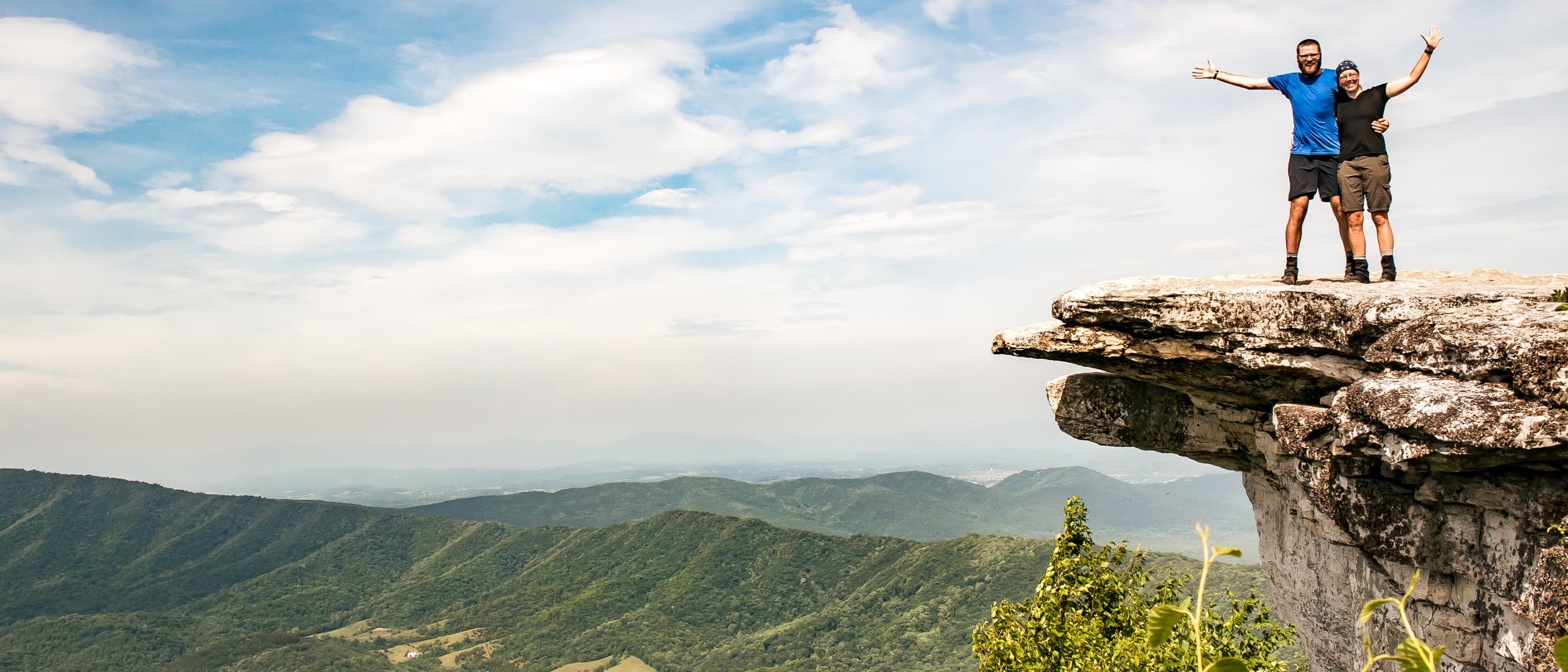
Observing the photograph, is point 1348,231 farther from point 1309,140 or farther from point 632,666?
point 632,666

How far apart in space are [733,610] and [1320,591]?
17001 cm

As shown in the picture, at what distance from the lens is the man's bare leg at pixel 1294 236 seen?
1497cm

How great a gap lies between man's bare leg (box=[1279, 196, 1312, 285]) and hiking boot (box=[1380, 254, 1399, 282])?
4.72 feet

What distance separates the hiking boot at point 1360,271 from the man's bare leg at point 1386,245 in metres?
0.29

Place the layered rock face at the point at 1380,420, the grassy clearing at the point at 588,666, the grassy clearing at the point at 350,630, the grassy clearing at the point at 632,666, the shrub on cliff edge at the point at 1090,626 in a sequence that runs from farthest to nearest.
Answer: the grassy clearing at the point at 350,630, the grassy clearing at the point at 588,666, the grassy clearing at the point at 632,666, the shrub on cliff edge at the point at 1090,626, the layered rock face at the point at 1380,420

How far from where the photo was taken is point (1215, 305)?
46.6 feet

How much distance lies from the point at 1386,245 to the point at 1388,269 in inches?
17.8

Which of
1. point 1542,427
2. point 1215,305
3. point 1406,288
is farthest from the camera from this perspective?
point 1215,305


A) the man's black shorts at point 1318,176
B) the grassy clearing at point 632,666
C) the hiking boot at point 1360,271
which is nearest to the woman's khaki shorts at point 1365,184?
the man's black shorts at point 1318,176

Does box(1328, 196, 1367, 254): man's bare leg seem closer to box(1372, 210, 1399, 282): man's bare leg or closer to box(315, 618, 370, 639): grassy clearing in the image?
box(1372, 210, 1399, 282): man's bare leg

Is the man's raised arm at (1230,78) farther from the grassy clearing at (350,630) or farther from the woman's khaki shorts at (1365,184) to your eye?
the grassy clearing at (350,630)

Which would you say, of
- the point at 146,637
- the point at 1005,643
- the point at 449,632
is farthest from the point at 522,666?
the point at 1005,643

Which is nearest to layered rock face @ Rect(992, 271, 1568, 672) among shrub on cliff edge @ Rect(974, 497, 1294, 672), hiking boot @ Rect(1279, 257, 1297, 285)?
hiking boot @ Rect(1279, 257, 1297, 285)

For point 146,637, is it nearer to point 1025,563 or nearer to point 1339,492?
point 1025,563
